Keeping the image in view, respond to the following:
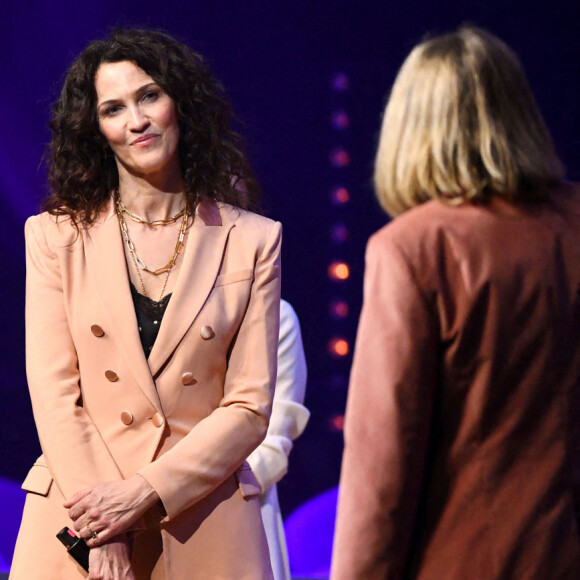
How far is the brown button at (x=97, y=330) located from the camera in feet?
7.06

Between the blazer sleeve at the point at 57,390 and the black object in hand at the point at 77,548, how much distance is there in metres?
0.08

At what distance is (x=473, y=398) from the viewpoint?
152 cm

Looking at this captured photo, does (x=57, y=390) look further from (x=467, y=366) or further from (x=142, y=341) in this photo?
(x=467, y=366)

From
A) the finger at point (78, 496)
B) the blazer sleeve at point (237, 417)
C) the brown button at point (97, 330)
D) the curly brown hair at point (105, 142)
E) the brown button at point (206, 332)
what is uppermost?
the curly brown hair at point (105, 142)

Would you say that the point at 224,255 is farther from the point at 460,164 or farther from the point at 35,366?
the point at 460,164

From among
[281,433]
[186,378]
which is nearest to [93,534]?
[186,378]

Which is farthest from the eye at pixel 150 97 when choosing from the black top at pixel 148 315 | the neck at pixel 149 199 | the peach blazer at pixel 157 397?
the black top at pixel 148 315

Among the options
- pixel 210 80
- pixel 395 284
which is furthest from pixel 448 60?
pixel 210 80

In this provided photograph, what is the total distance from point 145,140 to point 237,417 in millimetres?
621

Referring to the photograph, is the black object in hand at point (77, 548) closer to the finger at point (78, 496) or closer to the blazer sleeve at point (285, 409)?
the finger at point (78, 496)

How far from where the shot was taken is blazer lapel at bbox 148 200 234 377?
2.16m

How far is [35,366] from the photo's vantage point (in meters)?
2.18

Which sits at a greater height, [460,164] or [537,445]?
[460,164]

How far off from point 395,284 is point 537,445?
0.31m
